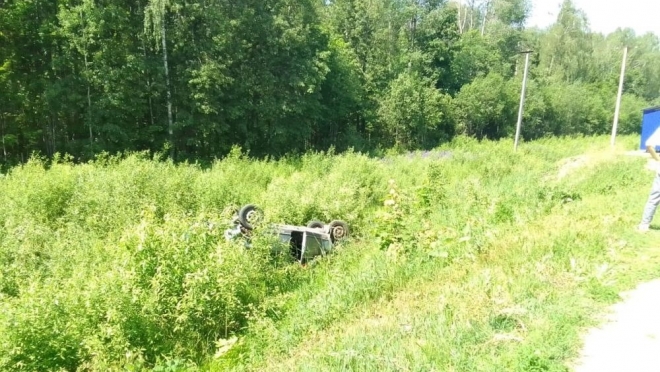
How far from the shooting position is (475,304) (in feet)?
13.9

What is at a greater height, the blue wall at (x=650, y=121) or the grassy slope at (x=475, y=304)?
the blue wall at (x=650, y=121)

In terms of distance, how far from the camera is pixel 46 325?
13.1 ft

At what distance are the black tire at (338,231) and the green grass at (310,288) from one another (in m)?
0.39

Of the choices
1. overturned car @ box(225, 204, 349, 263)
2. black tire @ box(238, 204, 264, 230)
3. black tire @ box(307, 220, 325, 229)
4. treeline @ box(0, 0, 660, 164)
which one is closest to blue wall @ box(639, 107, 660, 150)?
treeline @ box(0, 0, 660, 164)

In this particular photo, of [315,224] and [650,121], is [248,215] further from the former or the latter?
[650,121]

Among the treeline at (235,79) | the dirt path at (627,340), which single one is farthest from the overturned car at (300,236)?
the treeline at (235,79)

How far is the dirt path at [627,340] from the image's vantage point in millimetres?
3150

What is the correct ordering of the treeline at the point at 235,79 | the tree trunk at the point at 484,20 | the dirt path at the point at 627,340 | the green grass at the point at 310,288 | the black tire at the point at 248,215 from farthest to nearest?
the tree trunk at the point at 484,20, the treeline at the point at 235,79, the black tire at the point at 248,215, the green grass at the point at 310,288, the dirt path at the point at 627,340

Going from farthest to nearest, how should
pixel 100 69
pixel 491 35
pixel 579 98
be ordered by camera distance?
pixel 491 35, pixel 579 98, pixel 100 69

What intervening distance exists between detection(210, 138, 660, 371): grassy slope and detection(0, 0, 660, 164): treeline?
15.9 metres

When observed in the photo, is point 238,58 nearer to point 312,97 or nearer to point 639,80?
point 312,97

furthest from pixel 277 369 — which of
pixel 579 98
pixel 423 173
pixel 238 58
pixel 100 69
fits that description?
pixel 579 98

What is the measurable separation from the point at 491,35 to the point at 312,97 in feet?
117

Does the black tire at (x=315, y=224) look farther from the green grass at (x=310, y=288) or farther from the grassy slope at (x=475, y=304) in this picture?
the grassy slope at (x=475, y=304)
